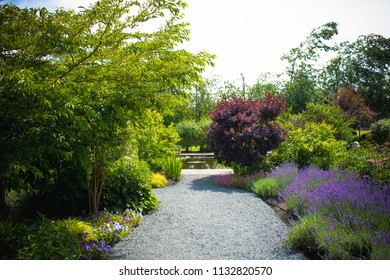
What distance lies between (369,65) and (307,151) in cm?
374

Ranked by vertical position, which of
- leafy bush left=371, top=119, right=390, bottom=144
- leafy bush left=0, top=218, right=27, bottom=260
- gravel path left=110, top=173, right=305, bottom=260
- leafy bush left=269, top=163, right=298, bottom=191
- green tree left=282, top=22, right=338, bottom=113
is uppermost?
green tree left=282, top=22, right=338, bottom=113

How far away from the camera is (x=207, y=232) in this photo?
482 centimetres

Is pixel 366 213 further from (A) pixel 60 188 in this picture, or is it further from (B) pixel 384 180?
(A) pixel 60 188

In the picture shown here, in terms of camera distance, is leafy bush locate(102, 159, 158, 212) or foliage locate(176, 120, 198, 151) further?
foliage locate(176, 120, 198, 151)

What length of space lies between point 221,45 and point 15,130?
3.05 metres

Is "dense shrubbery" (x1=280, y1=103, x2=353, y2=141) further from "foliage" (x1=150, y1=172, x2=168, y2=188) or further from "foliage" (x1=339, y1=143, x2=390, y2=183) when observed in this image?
"foliage" (x1=150, y1=172, x2=168, y2=188)

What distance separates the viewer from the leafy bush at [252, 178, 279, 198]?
694cm

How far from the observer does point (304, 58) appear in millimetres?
10383

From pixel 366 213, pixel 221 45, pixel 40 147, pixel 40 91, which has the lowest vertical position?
pixel 366 213

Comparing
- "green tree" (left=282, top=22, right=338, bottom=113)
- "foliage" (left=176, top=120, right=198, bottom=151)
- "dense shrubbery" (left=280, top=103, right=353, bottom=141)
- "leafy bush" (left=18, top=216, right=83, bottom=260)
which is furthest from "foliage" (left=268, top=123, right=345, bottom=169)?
"foliage" (left=176, top=120, right=198, bottom=151)

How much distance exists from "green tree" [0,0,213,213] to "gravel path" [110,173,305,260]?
4.58 feet

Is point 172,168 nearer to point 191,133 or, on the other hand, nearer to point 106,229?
point 106,229

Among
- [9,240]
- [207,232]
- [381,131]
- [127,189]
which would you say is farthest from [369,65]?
[381,131]
